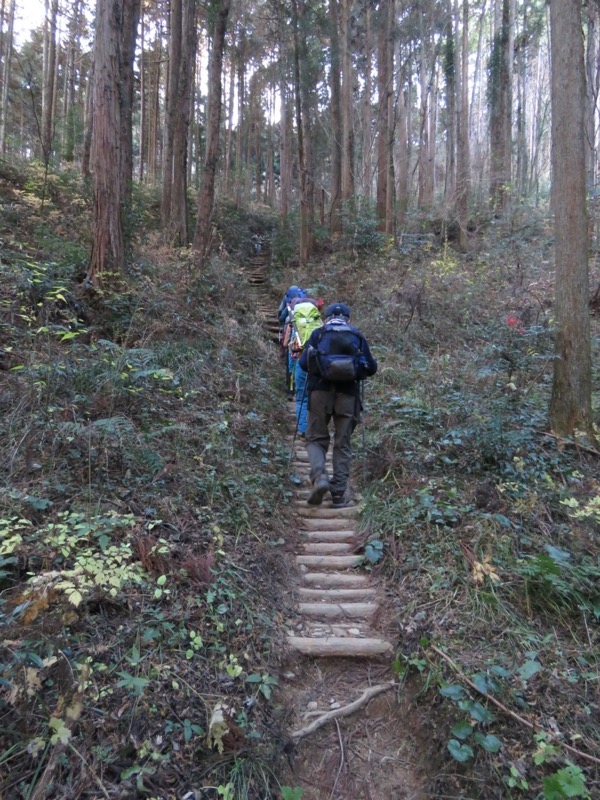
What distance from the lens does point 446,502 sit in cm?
445

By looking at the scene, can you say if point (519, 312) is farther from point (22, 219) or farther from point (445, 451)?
point (22, 219)

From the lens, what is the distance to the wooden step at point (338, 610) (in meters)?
3.72

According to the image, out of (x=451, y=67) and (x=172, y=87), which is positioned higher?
(x=451, y=67)

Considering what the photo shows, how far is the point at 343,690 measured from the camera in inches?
124

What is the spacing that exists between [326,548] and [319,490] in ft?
2.46

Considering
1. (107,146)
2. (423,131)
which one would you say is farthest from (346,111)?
(107,146)

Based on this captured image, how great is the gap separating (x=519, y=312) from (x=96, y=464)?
355 inches

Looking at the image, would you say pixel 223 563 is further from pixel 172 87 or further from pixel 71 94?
pixel 71 94

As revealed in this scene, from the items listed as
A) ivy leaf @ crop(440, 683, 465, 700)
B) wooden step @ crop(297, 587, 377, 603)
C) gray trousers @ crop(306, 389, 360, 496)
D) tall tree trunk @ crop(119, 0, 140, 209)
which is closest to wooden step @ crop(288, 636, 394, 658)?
wooden step @ crop(297, 587, 377, 603)

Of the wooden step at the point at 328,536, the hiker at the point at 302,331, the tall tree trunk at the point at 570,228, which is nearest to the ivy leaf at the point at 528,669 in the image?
the wooden step at the point at 328,536

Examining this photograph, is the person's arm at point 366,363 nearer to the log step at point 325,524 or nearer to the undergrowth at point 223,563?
the undergrowth at point 223,563

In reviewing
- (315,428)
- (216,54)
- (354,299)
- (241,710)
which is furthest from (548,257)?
(241,710)

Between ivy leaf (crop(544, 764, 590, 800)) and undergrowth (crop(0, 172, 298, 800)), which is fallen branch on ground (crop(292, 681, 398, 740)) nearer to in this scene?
undergrowth (crop(0, 172, 298, 800))

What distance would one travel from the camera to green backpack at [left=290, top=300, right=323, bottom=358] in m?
6.87
